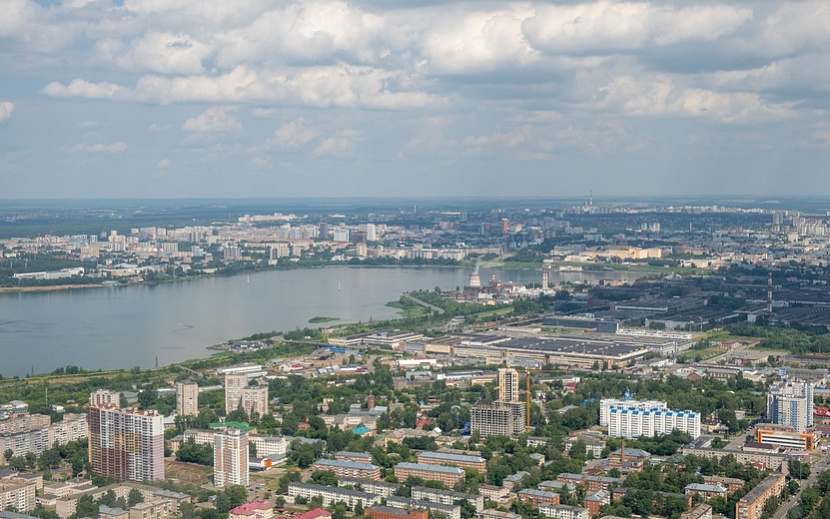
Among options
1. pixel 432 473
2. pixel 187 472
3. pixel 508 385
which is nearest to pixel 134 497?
pixel 187 472

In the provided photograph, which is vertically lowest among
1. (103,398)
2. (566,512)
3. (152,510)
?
(566,512)

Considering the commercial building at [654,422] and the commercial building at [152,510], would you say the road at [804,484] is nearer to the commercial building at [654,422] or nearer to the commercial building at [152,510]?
the commercial building at [654,422]

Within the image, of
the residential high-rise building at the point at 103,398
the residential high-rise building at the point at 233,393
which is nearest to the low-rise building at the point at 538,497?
the residential high-rise building at the point at 103,398

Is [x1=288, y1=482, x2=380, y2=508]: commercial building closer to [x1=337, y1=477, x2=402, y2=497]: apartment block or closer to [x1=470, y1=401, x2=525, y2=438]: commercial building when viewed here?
[x1=337, y1=477, x2=402, y2=497]: apartment block

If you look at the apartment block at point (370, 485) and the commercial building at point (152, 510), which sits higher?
the commercial building at point (152, 510)

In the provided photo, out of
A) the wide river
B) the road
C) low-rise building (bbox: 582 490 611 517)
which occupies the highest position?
the wide river

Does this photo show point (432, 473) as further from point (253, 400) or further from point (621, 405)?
point (253, 400)

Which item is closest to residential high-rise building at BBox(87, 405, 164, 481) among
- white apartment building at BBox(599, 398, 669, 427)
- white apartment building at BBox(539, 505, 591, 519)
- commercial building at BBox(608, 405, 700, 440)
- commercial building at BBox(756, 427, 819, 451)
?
white apartment building at BBox(539, 505, 591, 519)
